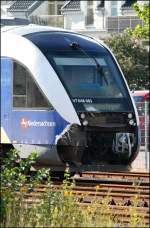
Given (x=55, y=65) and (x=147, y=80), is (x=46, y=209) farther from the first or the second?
(x=147, y=80)

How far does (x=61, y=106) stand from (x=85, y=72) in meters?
1.10

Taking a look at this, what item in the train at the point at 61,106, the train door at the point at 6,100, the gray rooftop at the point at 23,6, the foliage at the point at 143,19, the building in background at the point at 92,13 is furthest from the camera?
the building in background at the point at 92,13

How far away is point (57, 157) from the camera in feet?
53.4

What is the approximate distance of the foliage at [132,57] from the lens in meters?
37.9

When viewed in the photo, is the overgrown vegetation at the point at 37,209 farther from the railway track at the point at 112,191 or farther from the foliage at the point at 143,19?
the foliage at the point at 143,19

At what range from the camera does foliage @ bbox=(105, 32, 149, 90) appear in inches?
1494

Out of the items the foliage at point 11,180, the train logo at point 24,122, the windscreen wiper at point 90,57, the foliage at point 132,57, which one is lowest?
the foliage at point 132,57

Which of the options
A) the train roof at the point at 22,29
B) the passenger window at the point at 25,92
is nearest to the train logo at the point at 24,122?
the passenger window at the point at 25,92

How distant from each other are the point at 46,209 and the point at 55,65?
810cm

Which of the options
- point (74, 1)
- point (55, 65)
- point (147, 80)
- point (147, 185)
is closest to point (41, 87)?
point (55, 65)

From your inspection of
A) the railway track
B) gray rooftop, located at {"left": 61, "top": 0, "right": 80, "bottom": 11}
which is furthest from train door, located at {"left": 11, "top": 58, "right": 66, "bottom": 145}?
gray rooftop, located at {"left": 61, "top": 0, "right": 80, "bottom": 11}

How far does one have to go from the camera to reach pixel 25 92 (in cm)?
1658

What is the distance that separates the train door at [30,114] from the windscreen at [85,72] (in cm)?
51

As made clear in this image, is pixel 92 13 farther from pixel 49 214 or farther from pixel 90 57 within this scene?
pixel 49 214
